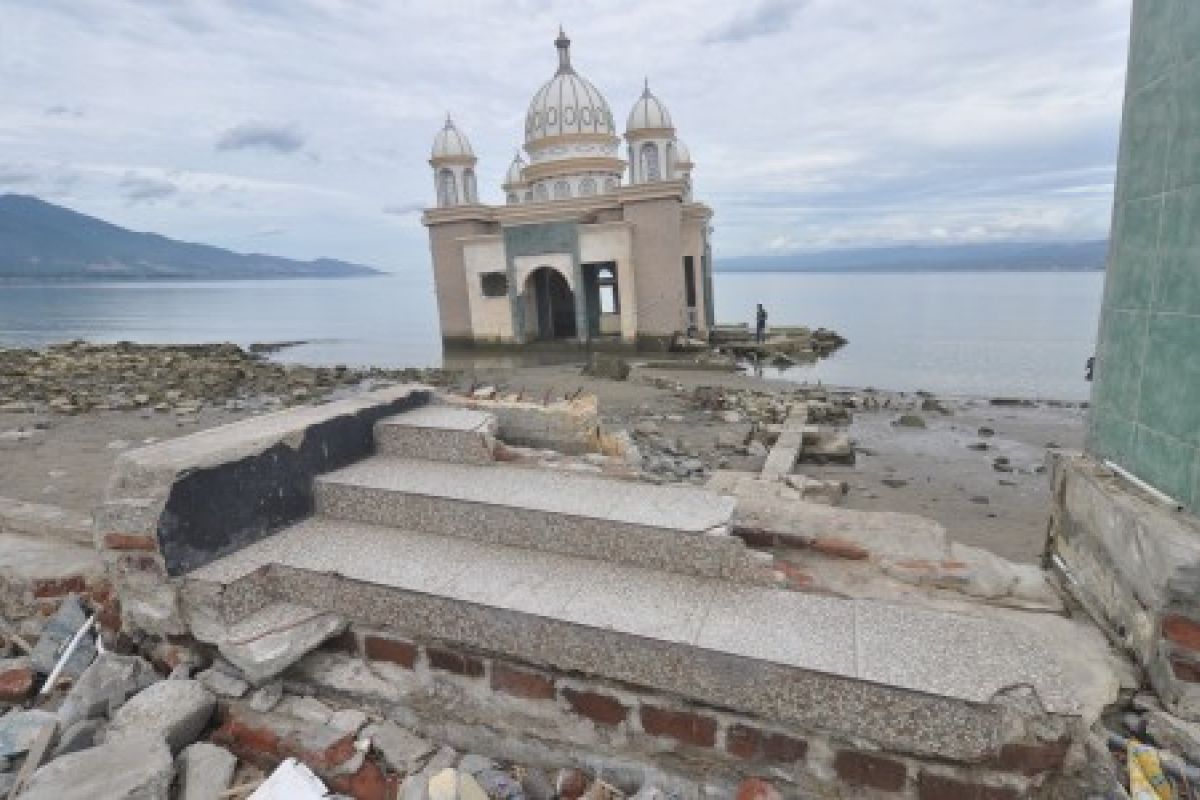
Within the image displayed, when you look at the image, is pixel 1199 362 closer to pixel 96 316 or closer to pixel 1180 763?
pixel 1180 763

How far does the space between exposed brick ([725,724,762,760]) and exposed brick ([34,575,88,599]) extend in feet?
11.0

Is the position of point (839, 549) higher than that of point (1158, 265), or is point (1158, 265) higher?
point (1158, 265)

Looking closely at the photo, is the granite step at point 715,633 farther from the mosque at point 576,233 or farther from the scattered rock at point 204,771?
the mosque at point 576,233

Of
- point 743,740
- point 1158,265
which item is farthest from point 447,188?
point 743,740

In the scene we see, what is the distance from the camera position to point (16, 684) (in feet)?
9.26

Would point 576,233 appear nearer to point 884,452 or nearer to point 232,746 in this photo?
point 884,452

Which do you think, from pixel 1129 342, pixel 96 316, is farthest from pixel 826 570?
pixel 96 316

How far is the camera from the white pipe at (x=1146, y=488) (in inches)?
85.5

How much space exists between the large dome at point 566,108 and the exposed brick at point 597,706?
2885cm

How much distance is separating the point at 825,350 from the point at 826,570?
2743 cm

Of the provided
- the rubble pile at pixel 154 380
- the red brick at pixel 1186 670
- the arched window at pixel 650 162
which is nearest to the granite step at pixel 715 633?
the red brick at pixel 1186 670

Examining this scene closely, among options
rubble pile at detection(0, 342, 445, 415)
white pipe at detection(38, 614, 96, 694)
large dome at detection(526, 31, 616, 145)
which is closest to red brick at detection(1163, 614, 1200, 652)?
white pipe at detection(38, 614, 96, 694)

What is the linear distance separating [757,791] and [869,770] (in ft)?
1.16

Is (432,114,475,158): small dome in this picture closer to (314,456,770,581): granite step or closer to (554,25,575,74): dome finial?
(554,25,575,74): dome finial
